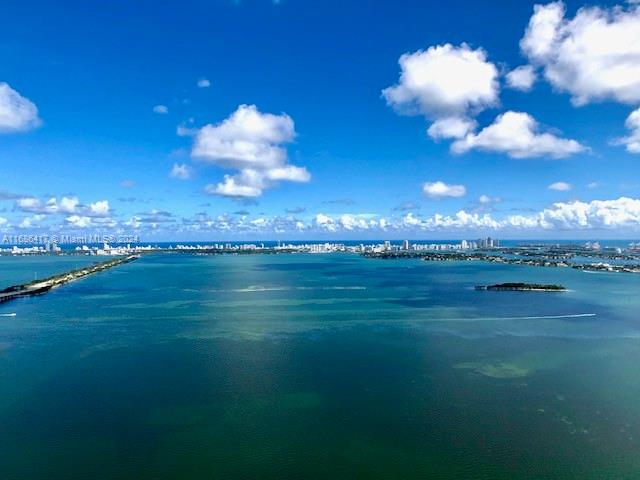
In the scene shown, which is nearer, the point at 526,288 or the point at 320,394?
the point at 320,394

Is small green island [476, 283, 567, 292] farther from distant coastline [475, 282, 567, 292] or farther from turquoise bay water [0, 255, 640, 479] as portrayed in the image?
turquoise bay water [0, 255, 640, 479]

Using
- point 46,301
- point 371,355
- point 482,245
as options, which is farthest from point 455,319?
point 482,245

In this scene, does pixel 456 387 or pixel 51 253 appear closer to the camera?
pixel 456 387

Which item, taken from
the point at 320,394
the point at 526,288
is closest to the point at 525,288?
the point at 526,288

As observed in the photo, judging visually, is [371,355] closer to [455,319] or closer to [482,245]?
[455,319]

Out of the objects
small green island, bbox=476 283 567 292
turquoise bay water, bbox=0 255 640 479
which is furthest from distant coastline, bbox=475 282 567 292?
turquoise bay water, bbox=0 255 640 479

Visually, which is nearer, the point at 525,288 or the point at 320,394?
the point at 320,394

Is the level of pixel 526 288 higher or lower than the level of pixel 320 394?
higher

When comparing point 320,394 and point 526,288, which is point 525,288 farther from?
point 320,394
